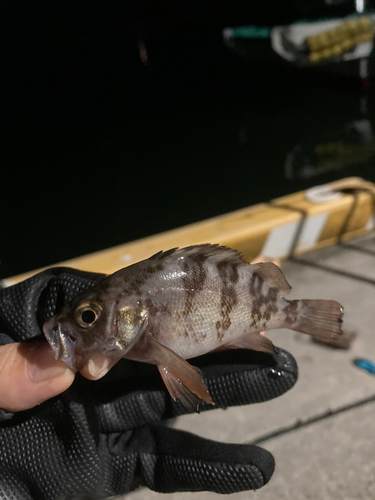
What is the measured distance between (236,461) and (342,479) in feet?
2.51

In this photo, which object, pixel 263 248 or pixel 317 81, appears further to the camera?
pixel 317 81

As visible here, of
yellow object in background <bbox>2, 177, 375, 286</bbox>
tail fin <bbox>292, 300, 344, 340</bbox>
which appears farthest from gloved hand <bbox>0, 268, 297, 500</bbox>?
yellow object in background <bbox>2, 177, 375, 286</bbox>

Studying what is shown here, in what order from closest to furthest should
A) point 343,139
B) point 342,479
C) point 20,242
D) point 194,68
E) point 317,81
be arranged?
point 342,479, point 20,242, point 343,139, point 317,81, point 194,68

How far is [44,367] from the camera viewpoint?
1.35 metres

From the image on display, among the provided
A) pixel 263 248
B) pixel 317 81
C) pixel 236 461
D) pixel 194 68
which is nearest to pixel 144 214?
pixel 263 248

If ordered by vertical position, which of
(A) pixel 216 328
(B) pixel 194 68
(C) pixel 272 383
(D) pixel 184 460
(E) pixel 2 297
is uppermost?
(B) pixel 194 68

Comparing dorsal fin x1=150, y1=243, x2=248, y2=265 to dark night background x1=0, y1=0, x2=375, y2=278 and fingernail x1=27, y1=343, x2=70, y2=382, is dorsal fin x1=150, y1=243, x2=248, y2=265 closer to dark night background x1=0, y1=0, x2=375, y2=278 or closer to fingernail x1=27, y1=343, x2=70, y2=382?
fingernail x1=27, y1=343, x2=70, y2=382

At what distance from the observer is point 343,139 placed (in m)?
8.24

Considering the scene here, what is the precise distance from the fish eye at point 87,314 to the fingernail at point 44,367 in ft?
0.52

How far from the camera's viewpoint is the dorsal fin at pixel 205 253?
1.50m

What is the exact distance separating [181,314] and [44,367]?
1.67ft

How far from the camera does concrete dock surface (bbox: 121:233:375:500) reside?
6.31 ft

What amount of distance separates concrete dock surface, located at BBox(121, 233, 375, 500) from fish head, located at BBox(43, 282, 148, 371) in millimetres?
1028

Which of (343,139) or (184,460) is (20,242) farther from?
(343,139)
